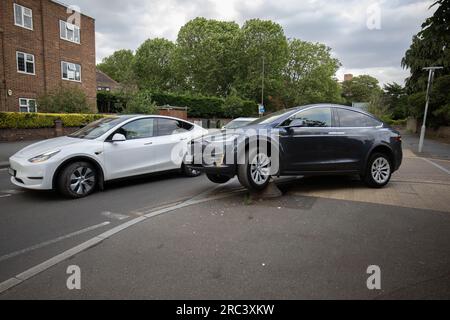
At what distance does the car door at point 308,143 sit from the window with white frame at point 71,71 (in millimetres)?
25443

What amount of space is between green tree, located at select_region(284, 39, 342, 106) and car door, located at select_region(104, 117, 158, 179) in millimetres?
51893

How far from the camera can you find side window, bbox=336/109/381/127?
674 cm

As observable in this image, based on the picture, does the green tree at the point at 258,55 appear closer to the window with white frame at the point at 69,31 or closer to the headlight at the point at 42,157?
the window with white frame at the point at 69,31

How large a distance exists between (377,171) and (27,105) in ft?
80.5

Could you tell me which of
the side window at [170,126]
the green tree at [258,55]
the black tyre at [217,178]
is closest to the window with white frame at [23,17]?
the side window at [170,126]

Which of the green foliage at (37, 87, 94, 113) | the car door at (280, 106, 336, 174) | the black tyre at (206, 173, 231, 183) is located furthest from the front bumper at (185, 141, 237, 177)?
the green foliage at (37, 87, 94, 113)

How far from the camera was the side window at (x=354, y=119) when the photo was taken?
6.74 meters

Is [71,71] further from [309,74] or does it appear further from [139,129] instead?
[309,74]

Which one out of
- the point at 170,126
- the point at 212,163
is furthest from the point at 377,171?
the point at 170,126

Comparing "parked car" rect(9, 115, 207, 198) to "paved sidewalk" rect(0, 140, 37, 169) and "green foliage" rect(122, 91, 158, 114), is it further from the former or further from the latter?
"green foliage" rect(122, 91, 158, 114)

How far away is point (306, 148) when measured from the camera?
6.23 m
